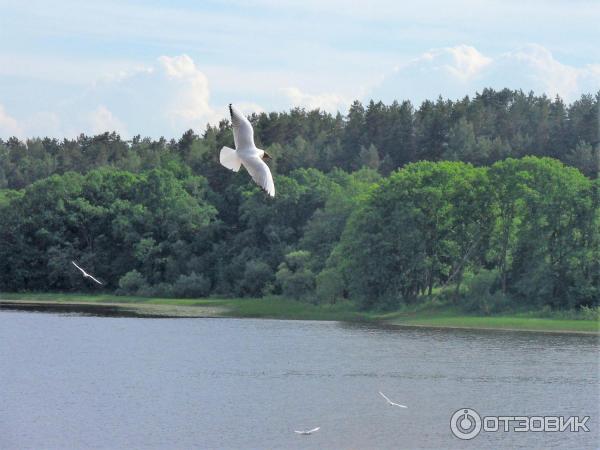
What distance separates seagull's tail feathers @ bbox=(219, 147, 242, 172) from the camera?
62.2ft

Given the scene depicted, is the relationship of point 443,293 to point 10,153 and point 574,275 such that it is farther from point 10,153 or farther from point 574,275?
point 10,153

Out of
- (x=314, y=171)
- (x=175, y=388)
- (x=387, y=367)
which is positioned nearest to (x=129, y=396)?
(x=175, y=388)

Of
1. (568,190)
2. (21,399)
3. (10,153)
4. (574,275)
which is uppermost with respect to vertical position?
(10,153)

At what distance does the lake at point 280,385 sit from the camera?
36.6 meters

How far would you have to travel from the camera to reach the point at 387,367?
2068 inches

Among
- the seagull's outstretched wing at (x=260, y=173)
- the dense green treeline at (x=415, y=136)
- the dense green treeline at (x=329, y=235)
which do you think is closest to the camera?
the seagull's outstretched wing at (x=260, y=173)

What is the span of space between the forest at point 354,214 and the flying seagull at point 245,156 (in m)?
58.8

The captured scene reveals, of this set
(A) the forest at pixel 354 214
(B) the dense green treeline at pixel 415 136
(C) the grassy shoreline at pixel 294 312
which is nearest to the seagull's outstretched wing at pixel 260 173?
(C) the grassy shoreline at pixel 294 312

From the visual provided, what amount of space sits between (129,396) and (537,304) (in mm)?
39793

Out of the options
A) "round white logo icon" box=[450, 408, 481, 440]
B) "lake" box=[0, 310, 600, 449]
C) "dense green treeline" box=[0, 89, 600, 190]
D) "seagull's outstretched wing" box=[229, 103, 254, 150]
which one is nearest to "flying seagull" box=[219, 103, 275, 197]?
"seagull's outstretched wing" box=[229, 103, 254, 150]

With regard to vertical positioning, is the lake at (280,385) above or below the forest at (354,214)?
below

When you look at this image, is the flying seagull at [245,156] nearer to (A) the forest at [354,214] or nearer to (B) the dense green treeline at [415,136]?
(A) the forest at [354,214]

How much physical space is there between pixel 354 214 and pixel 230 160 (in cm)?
6852

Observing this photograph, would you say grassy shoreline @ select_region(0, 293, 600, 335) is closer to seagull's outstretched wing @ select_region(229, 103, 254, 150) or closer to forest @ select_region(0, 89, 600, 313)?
forest @ select_region(0, 89, 600, 313)
